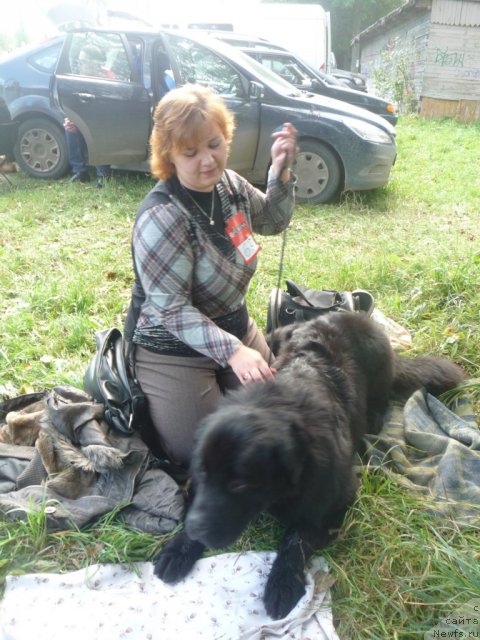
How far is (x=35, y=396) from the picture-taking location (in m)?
2.61

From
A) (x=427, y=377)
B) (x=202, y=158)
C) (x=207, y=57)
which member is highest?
(x=207, y=57)

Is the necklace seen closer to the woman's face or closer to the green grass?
the woman's face

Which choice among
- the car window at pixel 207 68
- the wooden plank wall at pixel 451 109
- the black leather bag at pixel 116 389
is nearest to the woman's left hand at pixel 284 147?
the black leather bag at pixel 116 389

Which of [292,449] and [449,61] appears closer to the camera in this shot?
[292,449]

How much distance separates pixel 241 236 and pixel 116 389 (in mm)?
919

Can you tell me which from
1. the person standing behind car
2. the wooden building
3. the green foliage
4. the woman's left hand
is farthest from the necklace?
the green foliage

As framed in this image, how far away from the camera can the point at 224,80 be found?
5.83m

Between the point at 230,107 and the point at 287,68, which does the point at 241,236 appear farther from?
the point at 287,68

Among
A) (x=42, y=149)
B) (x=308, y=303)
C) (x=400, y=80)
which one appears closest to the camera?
(x=308, y=303)

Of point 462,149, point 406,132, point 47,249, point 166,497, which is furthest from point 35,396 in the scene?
point 406,132

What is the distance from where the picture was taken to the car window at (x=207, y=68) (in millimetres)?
5773

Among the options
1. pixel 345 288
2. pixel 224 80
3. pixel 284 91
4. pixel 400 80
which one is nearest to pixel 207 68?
pixel 224 80

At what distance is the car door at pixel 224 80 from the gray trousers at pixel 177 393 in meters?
4.01

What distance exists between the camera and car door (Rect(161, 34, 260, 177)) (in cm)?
571
